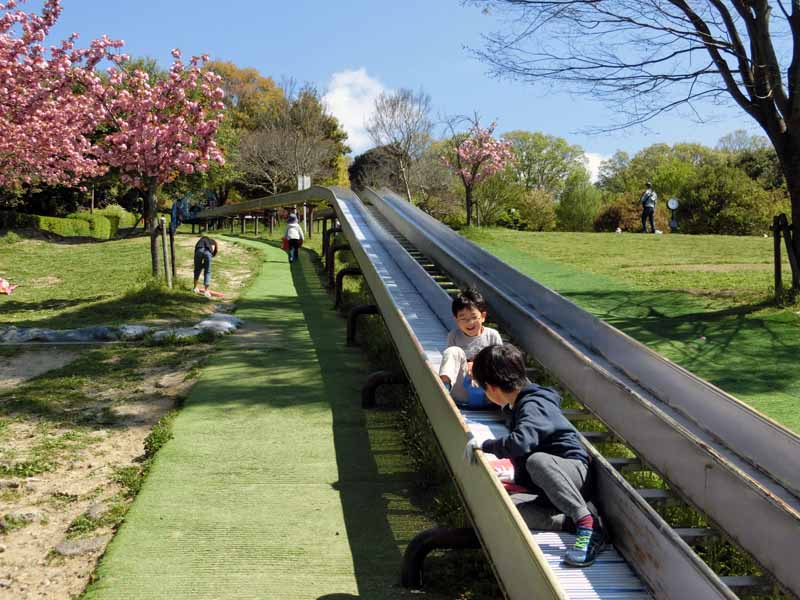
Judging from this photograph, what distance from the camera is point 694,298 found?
Result: 11.4 metres

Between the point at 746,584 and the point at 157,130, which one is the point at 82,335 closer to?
the point at 157,130

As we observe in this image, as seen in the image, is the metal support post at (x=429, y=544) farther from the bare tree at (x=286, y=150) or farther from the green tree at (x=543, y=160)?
the green tree at (x=543, y=160)

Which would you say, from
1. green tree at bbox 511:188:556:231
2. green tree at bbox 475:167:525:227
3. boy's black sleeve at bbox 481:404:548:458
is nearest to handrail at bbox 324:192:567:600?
boy's black sleeve at bbox 481:404:548:458

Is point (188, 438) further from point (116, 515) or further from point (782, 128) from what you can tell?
point (782, 128)

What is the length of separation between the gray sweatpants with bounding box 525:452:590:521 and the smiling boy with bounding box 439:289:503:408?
1.61 meters

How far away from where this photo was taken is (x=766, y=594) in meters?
3.36

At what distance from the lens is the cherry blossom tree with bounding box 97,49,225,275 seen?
47.8 ft

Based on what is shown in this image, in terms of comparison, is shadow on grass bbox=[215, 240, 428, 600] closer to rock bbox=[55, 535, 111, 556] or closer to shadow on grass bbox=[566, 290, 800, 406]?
rock bbox=[55, 535, 111, 556]

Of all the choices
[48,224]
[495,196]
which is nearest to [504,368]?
[48,224]

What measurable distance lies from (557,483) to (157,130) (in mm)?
12645

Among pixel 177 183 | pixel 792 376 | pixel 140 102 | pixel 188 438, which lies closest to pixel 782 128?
pixel 792 376

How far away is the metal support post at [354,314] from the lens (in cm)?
934

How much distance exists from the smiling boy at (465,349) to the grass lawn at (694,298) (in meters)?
2.31

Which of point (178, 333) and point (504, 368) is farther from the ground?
point (504, 368)
